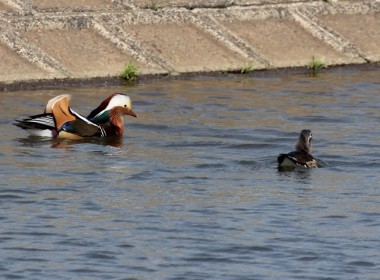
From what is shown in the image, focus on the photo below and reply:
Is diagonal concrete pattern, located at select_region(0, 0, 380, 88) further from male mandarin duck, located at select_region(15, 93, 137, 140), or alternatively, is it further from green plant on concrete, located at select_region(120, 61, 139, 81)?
male mandarin duck, located at select_region(15, 93, 137, 140)

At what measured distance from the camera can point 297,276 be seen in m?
10.1

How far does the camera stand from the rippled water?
10508 mm

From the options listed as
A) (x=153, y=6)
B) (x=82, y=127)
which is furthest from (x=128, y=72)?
(x=82, y=127)

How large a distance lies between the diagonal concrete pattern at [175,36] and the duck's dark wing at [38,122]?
9.05ft

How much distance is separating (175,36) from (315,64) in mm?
2073

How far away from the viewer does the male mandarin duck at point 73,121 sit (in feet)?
51.4

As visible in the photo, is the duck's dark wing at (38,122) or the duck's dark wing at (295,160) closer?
the duck's dark wing at (295,160)

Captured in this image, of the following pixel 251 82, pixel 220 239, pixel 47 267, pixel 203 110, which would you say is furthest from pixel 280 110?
pixel 47 267

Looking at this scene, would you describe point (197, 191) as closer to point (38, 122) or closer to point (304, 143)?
point (304, 143)

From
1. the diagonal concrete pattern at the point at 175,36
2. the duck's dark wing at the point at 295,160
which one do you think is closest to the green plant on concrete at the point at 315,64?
the diagonal concrete pattern at the point at 175,36

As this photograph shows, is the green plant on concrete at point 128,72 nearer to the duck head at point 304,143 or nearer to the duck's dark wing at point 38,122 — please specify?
the duck's dark wing at point 38,122

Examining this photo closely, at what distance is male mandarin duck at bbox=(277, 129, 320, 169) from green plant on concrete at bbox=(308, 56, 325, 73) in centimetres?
672

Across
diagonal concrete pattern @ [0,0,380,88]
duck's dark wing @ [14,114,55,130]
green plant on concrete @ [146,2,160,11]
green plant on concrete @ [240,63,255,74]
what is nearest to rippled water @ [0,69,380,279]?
duck's dark wing @ [14,114,55,130]

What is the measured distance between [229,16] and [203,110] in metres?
4.31
